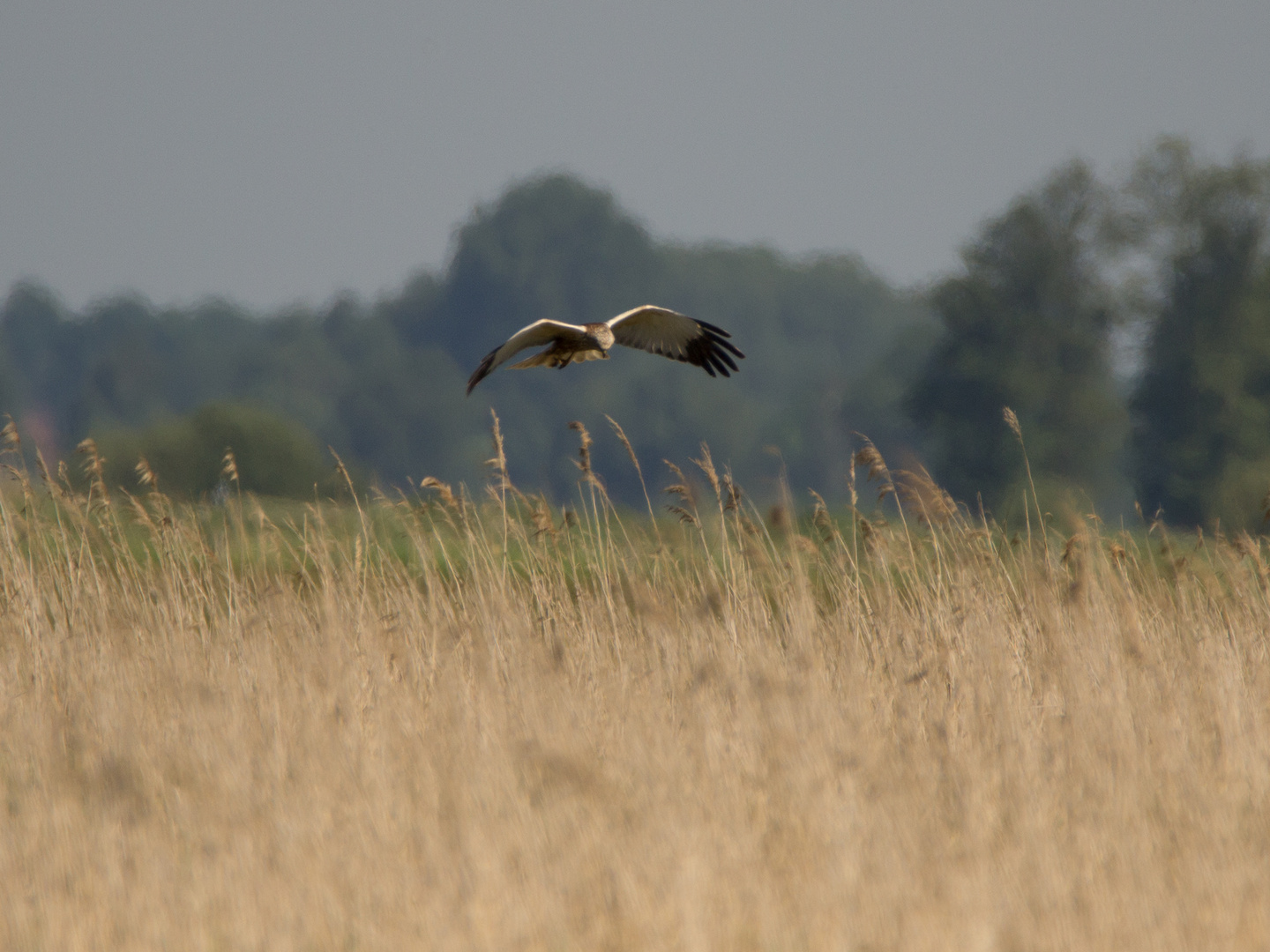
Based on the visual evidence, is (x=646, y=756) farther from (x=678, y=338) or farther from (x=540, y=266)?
(x=540, y=266)

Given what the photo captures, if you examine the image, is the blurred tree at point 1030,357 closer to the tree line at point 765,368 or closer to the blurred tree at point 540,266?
the tree line at point 765,368

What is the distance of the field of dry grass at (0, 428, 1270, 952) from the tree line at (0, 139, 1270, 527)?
1.13 m

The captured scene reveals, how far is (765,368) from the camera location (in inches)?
3041

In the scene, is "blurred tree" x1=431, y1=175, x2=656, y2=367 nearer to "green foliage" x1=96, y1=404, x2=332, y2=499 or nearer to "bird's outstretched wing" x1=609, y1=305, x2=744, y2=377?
"green foliage" x1=96, y1=404, x2=332, y2=499

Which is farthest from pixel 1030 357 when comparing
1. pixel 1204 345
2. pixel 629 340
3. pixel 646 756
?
pixel 646 756

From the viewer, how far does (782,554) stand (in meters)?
6.79

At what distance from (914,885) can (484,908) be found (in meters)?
1.11

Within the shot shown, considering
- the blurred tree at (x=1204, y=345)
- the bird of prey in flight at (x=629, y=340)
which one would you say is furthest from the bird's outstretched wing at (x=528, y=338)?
the blurred tree at (x=1204, y=345)

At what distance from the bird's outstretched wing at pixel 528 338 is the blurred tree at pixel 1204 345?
2996 centimetres

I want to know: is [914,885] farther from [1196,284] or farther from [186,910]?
[1196,284]

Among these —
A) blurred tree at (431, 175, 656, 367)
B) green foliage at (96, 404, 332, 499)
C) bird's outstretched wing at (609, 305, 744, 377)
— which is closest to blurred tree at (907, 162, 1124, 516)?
green foliage at (96, 404, 332, 499)

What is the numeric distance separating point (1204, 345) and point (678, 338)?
108 feet

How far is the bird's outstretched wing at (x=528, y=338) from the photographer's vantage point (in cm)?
583

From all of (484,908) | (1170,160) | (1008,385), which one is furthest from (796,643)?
(1170,160)
